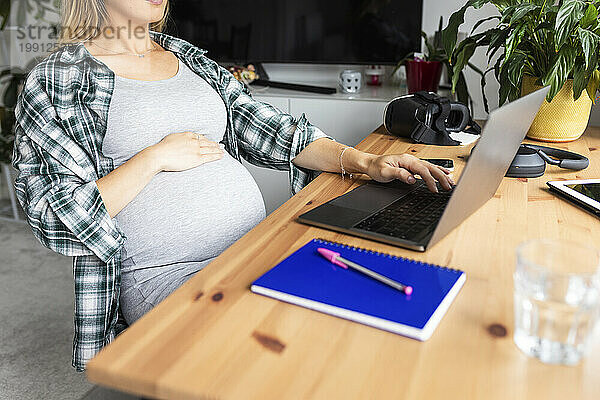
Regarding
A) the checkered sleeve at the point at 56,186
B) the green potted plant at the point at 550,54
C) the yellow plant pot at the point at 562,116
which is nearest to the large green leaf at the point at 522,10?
the green potted plant at the point at 550,54

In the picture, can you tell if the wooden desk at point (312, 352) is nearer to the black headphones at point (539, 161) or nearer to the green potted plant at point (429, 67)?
the black headphones at point (539, 161)

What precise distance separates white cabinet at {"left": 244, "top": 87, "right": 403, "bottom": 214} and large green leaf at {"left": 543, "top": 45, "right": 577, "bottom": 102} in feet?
2.56

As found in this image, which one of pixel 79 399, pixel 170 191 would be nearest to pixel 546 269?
pixel 170 191

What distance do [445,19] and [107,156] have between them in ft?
5.06

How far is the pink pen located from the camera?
71 cm

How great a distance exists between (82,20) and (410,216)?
83 cm

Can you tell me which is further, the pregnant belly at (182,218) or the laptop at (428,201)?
the pregnant belly at (182,218)

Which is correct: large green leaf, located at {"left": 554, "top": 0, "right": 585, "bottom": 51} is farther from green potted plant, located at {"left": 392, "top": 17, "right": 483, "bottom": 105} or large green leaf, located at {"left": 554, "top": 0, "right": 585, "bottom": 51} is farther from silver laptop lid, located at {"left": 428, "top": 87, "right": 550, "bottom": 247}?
green potted plant, located at {"left": 392, "top": 17, "right": 483, "bottom": 105}

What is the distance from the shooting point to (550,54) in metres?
1.46

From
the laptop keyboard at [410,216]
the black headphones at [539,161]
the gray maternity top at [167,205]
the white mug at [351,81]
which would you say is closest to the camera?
the laptop keyboard at [410,216]

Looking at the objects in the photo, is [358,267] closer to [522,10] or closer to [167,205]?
[167,205]

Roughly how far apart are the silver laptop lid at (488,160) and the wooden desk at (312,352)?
0.23 feet

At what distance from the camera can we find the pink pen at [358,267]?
71 centimetres

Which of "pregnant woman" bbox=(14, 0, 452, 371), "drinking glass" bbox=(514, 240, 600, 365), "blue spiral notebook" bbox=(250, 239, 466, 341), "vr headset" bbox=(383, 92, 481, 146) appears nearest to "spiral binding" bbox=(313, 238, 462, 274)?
"blue spiral notebook" bbox=(250, 239, 466, 341)
